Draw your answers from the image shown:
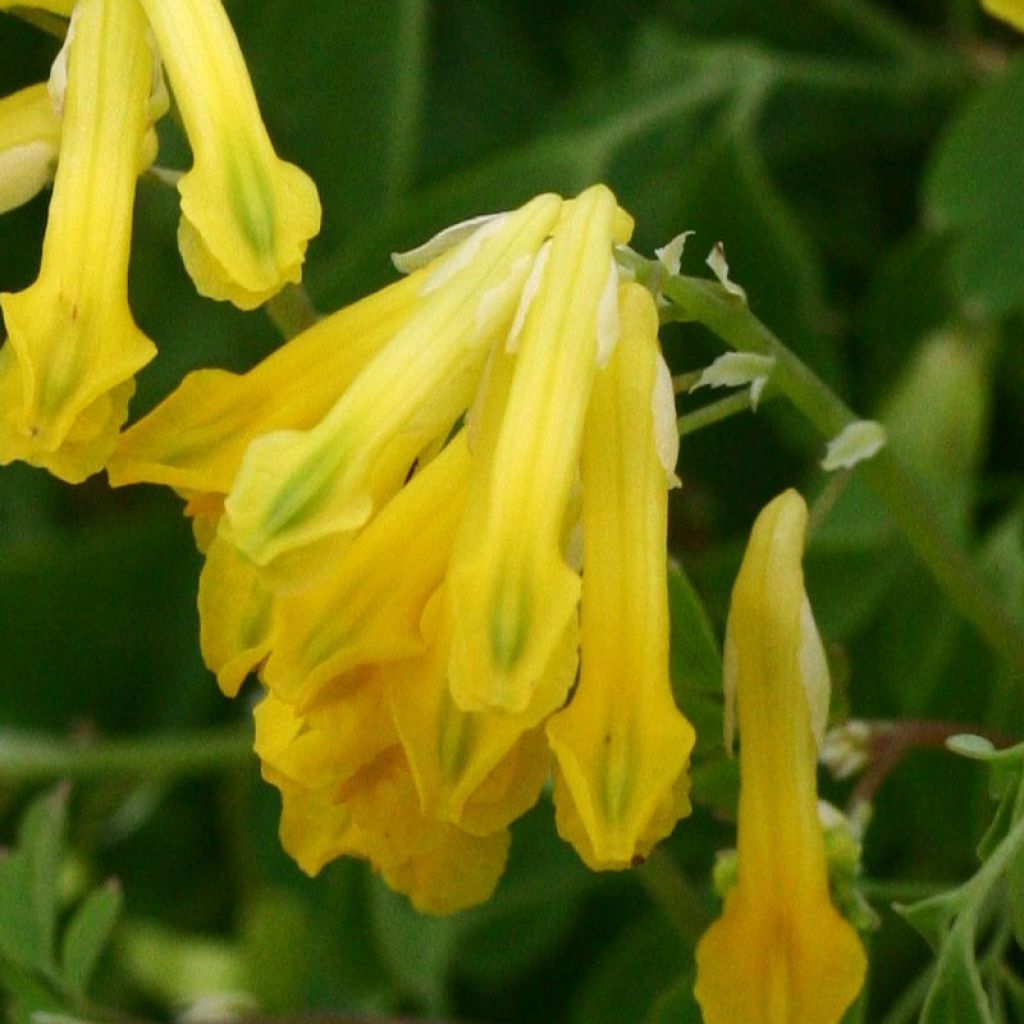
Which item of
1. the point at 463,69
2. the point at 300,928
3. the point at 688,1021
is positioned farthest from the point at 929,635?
the point at 463,69

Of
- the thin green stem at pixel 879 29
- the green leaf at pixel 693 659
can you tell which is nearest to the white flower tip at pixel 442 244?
the green leaf at pixel 693 659

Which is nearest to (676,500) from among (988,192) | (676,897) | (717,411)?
(988,192)

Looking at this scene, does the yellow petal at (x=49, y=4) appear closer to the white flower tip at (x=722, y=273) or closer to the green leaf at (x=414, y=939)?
the white flower tip at (x=722, y=273)

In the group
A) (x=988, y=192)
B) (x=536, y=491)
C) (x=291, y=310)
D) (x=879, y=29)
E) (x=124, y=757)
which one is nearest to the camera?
(x=536, y=491)

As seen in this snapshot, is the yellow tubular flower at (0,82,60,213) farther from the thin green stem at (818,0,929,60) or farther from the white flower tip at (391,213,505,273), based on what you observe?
the thin green stem at (818,0,929,60)

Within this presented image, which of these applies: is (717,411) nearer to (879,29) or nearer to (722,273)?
(722,273)

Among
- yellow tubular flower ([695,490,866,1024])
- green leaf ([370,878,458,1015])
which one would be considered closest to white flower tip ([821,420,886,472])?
yellow tubular flower ([695,490,866,1024])
